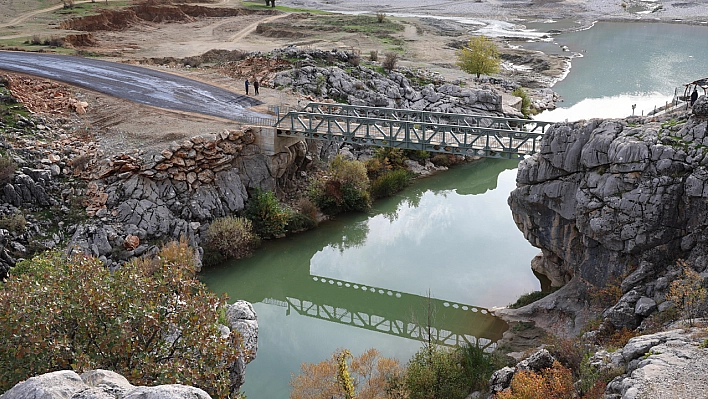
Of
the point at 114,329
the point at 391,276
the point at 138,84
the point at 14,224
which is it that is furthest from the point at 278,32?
the point at 114,329

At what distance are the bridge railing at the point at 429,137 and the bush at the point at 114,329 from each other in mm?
20905

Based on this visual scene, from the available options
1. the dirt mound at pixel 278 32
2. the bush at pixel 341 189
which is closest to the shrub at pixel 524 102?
the bush at pixel 341 189

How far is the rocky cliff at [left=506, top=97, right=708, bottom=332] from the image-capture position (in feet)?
86.1

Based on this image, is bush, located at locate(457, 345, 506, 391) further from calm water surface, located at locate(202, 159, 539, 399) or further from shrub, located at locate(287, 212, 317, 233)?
shrub, located at locate(287, 212, 317, 233)

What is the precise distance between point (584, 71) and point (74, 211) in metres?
70.0

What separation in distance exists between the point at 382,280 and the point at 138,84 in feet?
88.5

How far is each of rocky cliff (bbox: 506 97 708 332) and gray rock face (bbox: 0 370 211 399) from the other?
724 inches

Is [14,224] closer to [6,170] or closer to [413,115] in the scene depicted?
[6,170]

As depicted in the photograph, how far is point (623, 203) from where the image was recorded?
27.6 metres

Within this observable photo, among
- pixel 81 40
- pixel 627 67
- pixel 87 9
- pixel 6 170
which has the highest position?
pixel 87 9

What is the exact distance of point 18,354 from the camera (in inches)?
627

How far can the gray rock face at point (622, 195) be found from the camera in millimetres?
26453

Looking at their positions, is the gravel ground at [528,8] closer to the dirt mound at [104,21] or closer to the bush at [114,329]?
the dirt mound at [104,21]

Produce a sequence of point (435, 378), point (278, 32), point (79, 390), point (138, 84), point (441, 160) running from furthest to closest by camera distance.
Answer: point (278, 32)
point (441, 160)
point (138, 84)
point (435, 378)
point (79, 390)
